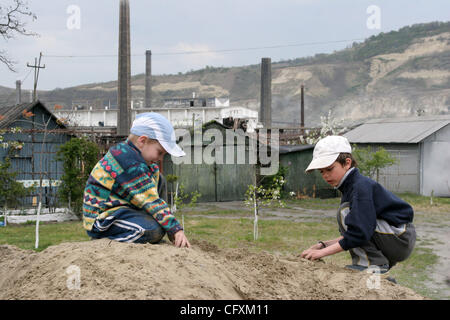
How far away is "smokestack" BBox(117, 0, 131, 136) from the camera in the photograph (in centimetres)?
2028

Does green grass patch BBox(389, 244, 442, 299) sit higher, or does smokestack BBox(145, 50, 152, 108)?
smokestack BBox(145, 50, 152, 108)

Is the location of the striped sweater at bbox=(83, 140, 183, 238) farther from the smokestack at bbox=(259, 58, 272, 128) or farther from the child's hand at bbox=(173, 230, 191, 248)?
the smokestack at bbox=(259, 58, 272, 128)

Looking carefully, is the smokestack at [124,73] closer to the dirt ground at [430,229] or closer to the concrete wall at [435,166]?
the dirt ground at [430,229]

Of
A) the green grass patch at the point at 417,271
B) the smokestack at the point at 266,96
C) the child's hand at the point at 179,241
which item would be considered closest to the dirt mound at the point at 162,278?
the child's hand at the point at 179,241

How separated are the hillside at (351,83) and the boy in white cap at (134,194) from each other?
255 feet

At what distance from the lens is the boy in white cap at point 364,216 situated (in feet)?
11.7

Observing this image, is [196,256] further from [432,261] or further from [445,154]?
[445,154]

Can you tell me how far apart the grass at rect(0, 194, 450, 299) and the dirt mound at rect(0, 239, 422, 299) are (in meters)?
3.81

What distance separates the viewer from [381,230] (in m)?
3.71

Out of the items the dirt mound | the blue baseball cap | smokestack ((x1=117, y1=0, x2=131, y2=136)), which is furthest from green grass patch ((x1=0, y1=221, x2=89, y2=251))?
the dirt mound

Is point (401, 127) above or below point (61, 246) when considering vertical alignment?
above

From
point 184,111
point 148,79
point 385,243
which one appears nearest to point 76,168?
point 385,243
